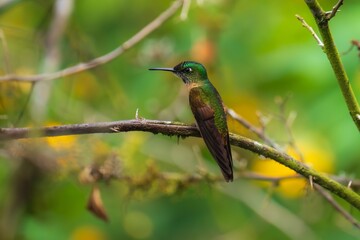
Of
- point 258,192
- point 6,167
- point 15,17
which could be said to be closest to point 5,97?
point 6,167

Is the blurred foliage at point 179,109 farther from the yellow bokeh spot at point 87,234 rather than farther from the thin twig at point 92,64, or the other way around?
the thin twig at point 92,64

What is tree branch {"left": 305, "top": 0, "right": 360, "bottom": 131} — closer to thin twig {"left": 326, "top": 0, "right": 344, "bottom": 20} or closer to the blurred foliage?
thin twig {"left": 326, "top": 0, "right": 344, "bottom": 20}

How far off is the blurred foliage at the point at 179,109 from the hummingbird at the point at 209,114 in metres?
0.37

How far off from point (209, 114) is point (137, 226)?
2.60 m

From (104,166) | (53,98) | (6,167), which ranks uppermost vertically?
(104,166)

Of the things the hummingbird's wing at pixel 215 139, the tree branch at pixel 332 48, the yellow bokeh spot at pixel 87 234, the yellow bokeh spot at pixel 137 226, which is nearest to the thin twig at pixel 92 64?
the hummingbird's wing at pixel 215 139

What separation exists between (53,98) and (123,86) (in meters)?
0.66

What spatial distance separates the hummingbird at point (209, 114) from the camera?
112 inches

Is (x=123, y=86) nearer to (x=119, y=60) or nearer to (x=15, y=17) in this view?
(x=119, y=60)

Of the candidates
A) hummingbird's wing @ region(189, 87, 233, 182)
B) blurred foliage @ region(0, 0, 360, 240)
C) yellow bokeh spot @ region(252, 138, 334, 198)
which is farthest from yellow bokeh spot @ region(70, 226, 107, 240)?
hummingbird's wing @ region(189, 87, 233, 182)

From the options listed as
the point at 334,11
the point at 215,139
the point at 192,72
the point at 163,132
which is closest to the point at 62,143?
the point at 192,72

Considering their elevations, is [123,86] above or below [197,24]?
below

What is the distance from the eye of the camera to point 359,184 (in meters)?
3.34

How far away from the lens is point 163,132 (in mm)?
2557
